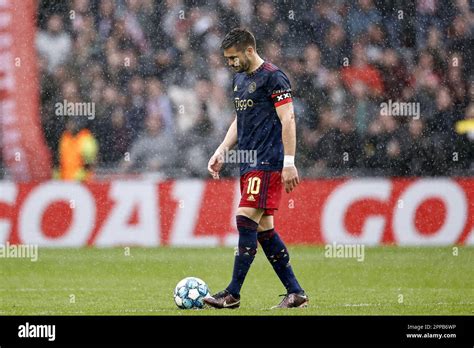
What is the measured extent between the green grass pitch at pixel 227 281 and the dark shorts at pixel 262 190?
775 millimetres

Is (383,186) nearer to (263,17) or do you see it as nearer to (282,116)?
(263,17)

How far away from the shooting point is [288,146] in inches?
354

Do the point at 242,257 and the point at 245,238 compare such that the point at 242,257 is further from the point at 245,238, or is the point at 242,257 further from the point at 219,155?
the point at 219,155

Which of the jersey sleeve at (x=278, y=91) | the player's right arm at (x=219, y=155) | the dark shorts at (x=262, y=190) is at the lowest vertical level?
the dark shorts at (x=262, y=190)

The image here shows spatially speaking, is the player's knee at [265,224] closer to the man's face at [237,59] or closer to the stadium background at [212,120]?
the man's face at [237,59]

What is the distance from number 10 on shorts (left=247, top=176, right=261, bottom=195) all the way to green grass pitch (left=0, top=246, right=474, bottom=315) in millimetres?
869

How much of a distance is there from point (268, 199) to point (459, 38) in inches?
342

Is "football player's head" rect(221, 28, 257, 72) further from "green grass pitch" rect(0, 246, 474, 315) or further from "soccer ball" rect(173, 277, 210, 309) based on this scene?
"green grass pitch" rect(0, 246, 474, 315)

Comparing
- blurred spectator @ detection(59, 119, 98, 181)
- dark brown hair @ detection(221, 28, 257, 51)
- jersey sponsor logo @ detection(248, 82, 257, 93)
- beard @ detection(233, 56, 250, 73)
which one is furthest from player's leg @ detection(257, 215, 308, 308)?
blurred spectator @ detection(59, 119, 98, 181)

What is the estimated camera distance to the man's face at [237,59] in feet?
29.8

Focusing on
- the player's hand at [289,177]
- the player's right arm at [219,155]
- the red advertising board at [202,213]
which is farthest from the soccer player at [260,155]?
the red advertising board at [202,213]

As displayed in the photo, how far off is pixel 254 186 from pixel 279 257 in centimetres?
57

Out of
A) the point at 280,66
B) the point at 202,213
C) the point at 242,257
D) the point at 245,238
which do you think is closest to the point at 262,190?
the point at 245,238

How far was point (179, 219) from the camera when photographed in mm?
14969
